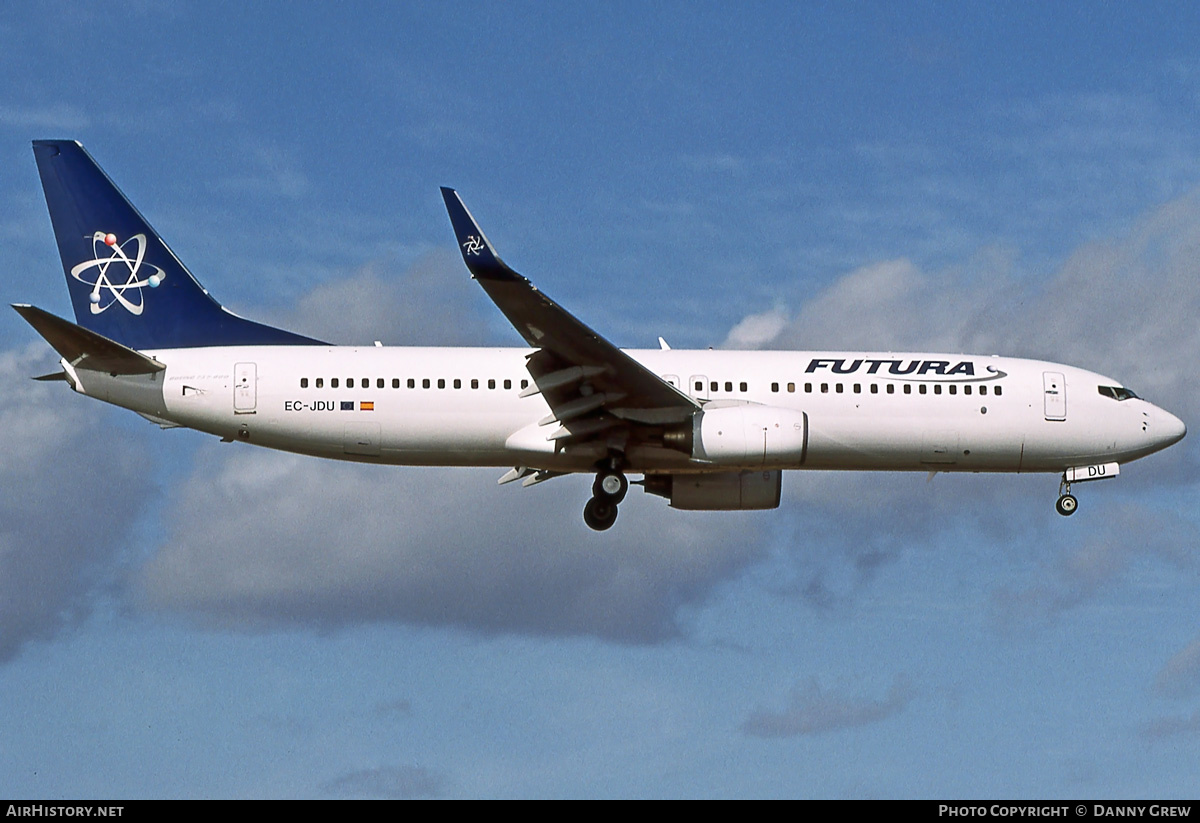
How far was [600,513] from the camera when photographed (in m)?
30.3

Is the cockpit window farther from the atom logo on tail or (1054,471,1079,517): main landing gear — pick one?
the atom logo on tail

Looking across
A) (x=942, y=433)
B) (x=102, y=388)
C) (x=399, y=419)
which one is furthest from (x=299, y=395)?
(x=942, y=433)

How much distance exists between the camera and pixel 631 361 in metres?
28.0

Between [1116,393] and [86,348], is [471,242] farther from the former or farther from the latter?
[1116,393]

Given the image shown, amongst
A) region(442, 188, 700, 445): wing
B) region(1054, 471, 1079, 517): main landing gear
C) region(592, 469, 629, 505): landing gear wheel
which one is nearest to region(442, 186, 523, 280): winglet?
region(442, 188, 700, 445): wing

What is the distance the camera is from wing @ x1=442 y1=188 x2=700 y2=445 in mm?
27109

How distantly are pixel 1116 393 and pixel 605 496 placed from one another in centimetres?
1105

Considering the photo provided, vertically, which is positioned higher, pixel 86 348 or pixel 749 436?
pixel 86 348

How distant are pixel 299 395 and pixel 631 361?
21.3 ft

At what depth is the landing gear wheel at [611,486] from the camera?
98.0 feet

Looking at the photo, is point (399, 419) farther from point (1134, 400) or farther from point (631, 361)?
point (1134, 400)

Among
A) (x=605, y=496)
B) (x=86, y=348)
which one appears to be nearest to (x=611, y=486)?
(x=605, y=496)
